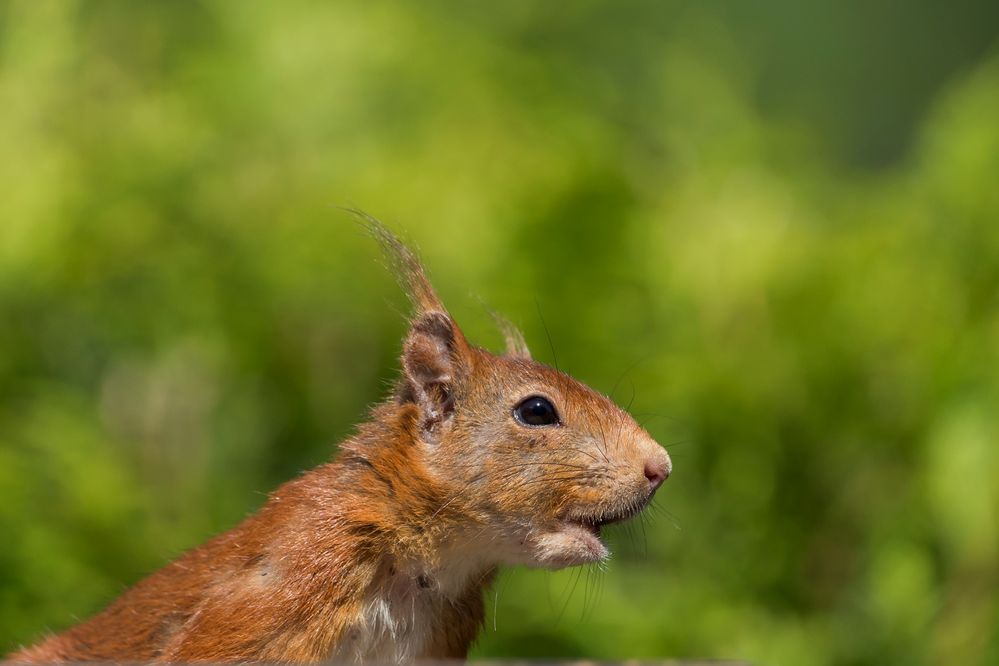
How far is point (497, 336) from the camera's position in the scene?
19.1 ft

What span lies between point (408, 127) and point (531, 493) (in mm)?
3226

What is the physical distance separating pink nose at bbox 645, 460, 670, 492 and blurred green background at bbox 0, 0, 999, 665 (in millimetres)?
1439

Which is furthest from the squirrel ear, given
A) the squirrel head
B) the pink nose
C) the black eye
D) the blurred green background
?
the blurred green background

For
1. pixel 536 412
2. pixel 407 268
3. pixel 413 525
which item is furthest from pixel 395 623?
pixel 407 268

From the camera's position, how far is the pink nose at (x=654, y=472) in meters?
3.26

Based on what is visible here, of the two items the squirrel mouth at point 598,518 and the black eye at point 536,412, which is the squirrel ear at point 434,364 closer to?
the black eye at point 536,412

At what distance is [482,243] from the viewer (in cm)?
534

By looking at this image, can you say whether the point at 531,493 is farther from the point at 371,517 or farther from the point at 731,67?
the point at 731,67

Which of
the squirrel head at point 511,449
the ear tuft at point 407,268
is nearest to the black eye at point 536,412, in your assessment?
the squirrel head at point 511,449

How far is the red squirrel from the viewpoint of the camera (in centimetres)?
311

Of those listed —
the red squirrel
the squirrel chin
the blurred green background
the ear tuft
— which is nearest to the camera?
the red squirrel

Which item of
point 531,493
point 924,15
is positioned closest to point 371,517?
point 531,493

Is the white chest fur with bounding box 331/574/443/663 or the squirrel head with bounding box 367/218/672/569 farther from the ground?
the squirrel head with bounding box 367/218/672/569

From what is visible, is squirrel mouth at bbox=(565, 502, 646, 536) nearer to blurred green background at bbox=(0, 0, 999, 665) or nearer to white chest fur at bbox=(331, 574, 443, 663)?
white chest fur at bbox=(331, 574, 443, 663)
